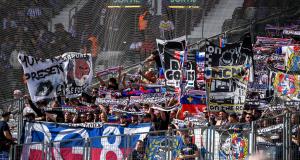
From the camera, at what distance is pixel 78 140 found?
18.0m

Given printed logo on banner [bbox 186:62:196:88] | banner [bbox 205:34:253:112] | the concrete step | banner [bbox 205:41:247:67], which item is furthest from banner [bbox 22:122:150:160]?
the concrete step

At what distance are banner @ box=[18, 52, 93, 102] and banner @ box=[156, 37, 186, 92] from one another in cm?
181

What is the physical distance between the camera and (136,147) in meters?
17.2

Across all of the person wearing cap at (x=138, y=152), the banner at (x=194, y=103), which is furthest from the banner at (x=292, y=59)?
the person wearing cap at (x=138, y=152)

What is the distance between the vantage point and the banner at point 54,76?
20.6 metres

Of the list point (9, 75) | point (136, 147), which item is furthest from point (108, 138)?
point (9, 75)

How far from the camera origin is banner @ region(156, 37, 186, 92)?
69.0 ft

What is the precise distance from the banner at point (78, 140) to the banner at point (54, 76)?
136cm

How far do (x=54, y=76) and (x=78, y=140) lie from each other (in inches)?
132

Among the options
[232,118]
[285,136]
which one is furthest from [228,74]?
[285,136]

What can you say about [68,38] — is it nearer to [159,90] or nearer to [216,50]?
[159,90]

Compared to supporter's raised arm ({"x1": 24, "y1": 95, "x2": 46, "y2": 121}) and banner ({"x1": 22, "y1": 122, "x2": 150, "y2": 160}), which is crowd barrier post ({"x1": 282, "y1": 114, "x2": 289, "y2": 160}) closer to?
banner ({"x1": 22, "y1": 122, "x2": 150, "y2": 160})

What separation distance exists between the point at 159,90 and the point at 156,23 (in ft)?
16.5

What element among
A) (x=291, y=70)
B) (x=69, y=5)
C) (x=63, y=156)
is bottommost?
(x=63, y=156)
